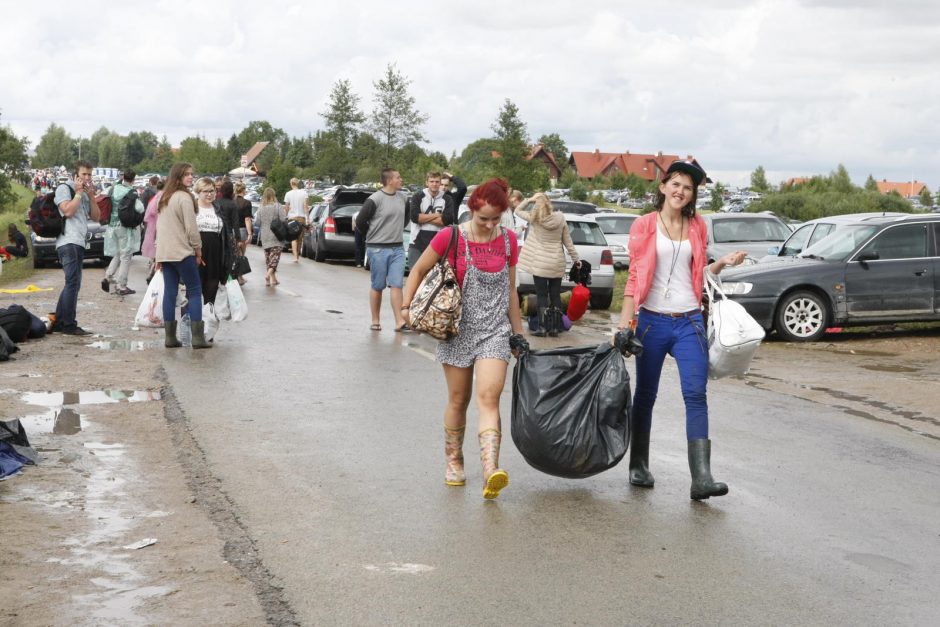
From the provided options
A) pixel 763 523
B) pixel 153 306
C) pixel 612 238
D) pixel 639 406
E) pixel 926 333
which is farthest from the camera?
pixel 612 238

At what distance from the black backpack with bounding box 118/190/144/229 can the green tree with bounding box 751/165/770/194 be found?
62.8m

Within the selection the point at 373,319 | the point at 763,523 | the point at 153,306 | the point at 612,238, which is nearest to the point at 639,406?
the point at 763,523

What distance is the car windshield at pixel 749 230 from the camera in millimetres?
22688

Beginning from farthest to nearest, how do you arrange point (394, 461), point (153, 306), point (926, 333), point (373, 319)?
point (926, 333) < point (373, 319) < point (153, 306) < point (394, 461)

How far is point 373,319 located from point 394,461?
7583mm

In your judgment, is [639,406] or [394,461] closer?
[639,406]

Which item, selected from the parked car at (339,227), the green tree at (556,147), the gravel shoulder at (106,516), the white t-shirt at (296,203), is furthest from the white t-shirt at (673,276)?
the green tree at (556,147)

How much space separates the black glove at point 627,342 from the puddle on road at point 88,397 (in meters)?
4.72

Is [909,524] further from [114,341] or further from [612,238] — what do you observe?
[612,238]

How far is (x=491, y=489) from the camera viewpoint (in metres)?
6.71

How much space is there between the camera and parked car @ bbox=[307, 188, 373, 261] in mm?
29484

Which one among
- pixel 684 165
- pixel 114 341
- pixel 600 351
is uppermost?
pixel 684 165

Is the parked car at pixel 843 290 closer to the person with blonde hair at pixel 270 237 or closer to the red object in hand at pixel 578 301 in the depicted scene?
the red object in hand at pixel 578 301

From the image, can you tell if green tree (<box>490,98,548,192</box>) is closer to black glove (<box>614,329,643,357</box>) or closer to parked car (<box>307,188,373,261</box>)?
parked car (<box>307,188,373,261</box>)
